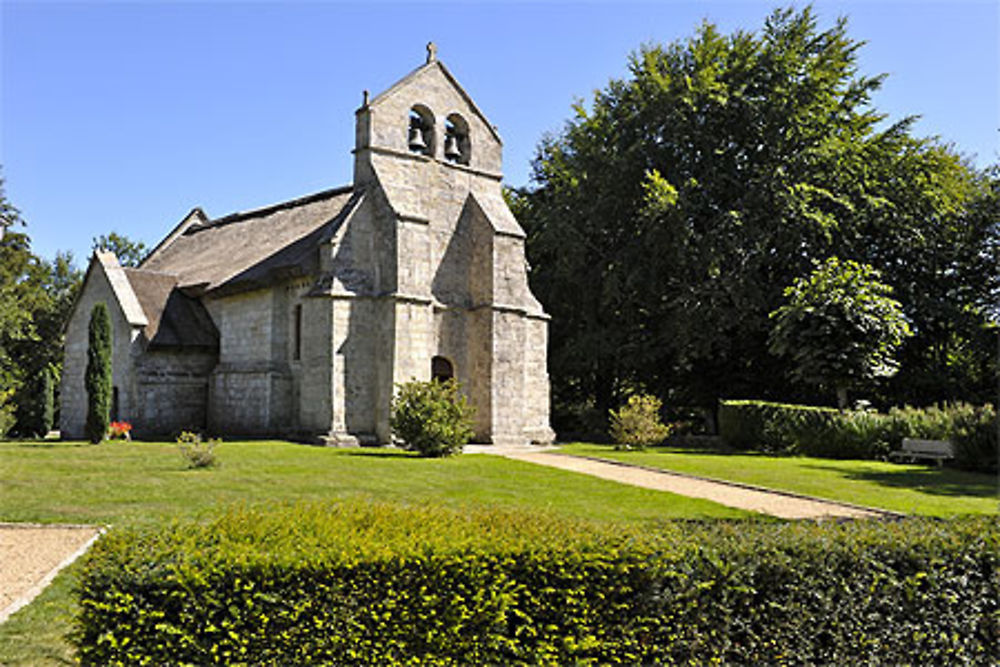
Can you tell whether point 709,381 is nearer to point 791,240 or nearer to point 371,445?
point 791,240

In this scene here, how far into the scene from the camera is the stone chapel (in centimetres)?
2434

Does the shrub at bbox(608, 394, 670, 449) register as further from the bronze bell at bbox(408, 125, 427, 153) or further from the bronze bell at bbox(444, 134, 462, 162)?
the bronze bell at bbox(408, 125, 427, 153)

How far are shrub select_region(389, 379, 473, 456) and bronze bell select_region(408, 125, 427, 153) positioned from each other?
9.23 meters

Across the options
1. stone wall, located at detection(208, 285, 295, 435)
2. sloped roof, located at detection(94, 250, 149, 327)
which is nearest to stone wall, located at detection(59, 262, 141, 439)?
sloped roof, located at detection(94, 250, 149, 327)

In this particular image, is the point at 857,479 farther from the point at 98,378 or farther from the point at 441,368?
the point at 98,378

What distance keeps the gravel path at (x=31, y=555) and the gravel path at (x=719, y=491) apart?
933cm

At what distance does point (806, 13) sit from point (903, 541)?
28.2m

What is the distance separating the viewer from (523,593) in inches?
237

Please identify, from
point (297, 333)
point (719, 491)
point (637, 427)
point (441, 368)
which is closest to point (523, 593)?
point (719, 491)

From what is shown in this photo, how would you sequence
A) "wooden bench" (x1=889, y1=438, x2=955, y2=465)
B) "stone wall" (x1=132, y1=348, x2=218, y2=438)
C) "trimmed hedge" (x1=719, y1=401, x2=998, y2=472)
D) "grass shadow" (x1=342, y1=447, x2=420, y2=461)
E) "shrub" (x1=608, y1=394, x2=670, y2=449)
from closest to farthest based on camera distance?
"trimmed hedge" (x1=719, y1=401, x2=998, y2=472) < "wooden bench" (x1=889, y1=438, x2=955, y2=465) < "grass shadow" (x1=342, y1=447, x2=420, y2=461) < "shrub" (x1=608, y1=394, x2=670, y2=449) < "stone wall" (x1=132, y1=348, x2=218, y2=438)

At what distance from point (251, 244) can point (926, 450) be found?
81.6 feet

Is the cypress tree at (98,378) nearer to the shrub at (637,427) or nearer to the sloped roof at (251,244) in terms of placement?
the sloped roof at (251,244)

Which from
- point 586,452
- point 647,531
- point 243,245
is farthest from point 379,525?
point 243,245

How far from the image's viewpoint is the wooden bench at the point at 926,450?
19562mm
